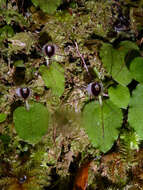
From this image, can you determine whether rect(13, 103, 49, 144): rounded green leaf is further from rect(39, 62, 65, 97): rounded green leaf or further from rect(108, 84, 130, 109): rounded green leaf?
rect(108, 84, 130, 109): rounded green leaf

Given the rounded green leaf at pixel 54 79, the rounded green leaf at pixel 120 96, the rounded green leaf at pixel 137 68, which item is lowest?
the rounded green leaf at pixel 120 96

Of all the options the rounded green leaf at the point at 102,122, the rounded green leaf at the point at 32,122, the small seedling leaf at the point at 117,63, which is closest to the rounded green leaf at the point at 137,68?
the small seedling leaf at the point at 117,63

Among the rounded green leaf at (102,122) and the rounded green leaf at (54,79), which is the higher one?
the rounded green leaf at (54,79)

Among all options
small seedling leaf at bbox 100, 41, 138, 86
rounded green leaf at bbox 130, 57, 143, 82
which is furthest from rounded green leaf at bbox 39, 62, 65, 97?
rounded green leaf at bbox 130, 57, 143, 82

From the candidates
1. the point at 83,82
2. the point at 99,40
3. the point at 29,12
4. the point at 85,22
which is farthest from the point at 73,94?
the point at 29,12

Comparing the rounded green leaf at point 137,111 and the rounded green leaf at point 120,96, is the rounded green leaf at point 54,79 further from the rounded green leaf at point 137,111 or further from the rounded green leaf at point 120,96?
the rounded green leaf at point 137,111
